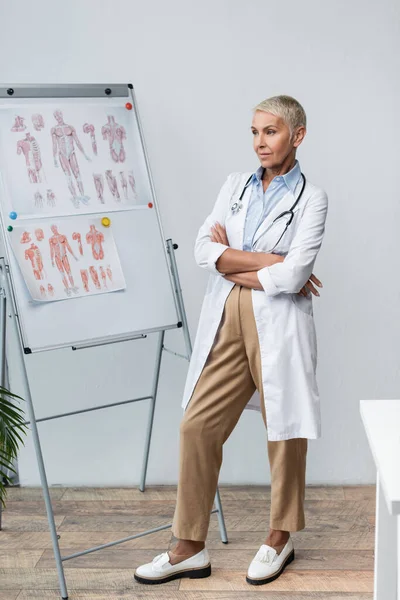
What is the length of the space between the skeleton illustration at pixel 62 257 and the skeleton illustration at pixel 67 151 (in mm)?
131

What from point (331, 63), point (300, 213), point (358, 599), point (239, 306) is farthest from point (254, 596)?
point (331, 63)

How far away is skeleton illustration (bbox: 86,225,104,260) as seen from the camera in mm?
2709

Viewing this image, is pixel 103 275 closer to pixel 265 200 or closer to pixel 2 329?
pixel 2 329

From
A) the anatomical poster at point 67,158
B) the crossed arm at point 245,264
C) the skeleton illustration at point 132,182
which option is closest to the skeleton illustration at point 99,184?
the anatomical poster at point 67,158

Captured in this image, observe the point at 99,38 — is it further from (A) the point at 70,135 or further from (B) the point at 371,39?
(B) the point at 371,39

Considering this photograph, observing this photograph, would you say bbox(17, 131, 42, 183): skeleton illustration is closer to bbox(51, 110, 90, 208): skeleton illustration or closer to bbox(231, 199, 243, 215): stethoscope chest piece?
bbox(51, 110, 90, 208): skeleton illustration

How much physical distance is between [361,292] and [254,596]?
1.31m

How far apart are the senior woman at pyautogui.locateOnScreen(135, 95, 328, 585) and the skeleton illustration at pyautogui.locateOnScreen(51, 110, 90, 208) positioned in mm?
476

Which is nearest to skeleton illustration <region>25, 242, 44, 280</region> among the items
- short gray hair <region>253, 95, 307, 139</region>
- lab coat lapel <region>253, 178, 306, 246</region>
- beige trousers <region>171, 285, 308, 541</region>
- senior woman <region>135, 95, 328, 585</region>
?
senior woman <region>135, 95, 328, 585</region>

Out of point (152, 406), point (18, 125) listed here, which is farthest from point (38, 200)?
point (152, 406)

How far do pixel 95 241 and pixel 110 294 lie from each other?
7.4 inches

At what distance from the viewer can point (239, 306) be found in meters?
2.50

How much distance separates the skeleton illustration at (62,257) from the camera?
2639 millimetres

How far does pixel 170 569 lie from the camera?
2.56m
